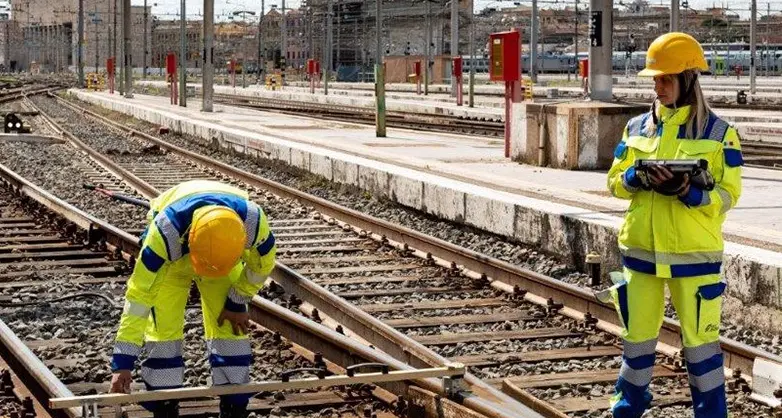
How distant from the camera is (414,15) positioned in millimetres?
85625

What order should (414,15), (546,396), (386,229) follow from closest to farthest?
(546,396), (386,229), (414,15)

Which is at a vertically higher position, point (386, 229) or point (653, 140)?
point (653, 140)

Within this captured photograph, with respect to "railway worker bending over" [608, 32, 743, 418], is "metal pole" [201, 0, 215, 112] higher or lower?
higher

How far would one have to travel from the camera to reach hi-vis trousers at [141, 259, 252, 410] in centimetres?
562

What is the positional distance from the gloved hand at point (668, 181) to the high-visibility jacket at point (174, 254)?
1.56 metres

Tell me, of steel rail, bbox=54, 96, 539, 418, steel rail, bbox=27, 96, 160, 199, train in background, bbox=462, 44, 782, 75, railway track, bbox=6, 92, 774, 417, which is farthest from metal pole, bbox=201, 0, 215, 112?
train in background, bbox=462, 44, 782, 75

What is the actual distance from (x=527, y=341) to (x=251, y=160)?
15317mm

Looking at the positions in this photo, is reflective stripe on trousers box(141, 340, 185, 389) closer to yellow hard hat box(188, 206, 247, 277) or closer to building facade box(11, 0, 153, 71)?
yellow hard hat box(188, 206, 247, 277)

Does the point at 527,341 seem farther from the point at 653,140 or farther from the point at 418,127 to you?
the point at 418,127

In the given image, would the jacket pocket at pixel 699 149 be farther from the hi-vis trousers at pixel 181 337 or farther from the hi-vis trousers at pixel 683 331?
the hi-vis trousers at pixel 181 337

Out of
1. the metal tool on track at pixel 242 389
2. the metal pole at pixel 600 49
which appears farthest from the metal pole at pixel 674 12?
the metal tool on track at pixel 242 389

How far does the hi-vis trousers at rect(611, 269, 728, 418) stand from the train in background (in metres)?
61.0

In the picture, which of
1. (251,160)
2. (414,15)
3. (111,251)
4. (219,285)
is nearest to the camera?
(219,285)

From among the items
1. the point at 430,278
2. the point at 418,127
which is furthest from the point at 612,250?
the point at 418,127
